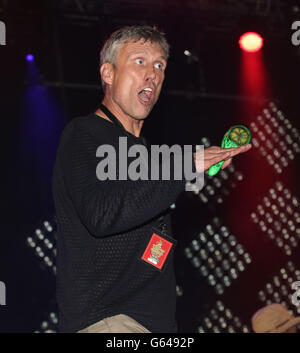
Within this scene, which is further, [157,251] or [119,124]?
[119,124]

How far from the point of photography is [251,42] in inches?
217

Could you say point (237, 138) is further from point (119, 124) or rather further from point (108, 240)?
point (108, 240)

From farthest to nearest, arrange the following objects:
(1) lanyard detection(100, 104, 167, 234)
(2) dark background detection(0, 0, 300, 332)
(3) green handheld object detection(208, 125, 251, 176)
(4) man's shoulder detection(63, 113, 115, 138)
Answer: (2) dark background detection(0, 0, 300, 332)
(3) green handheld object detection(208, 125, 251, 176)
(1) lanyard detection(100, 104, 167, 234)
(4) man's shoulder detection(63, 113, 115, 138)

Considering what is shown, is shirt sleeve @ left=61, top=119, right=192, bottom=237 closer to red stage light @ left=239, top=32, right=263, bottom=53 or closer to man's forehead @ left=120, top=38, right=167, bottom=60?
man's forehead @ left=120, top=38, right=167, bottom=60

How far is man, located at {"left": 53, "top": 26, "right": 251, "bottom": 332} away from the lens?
1489 mm

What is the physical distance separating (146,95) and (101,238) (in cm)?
64

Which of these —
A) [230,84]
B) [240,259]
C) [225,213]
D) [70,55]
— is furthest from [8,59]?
[240,259]

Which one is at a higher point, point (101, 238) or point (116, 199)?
point (116, 199)

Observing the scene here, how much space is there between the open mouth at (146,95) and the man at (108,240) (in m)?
0.15

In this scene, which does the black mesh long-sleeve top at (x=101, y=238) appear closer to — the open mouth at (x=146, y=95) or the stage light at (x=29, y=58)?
the open mouth at (x=146, y=95)

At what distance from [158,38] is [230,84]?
3961mm

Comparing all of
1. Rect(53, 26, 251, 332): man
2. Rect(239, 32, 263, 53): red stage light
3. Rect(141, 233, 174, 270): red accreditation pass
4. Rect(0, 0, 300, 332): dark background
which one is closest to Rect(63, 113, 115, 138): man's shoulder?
Rect(53, 26, 251, 332): man

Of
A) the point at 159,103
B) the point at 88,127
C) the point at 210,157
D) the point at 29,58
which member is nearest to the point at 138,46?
the point at 88,127

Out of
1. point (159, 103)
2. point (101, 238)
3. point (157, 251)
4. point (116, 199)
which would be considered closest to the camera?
point (116, 199)
